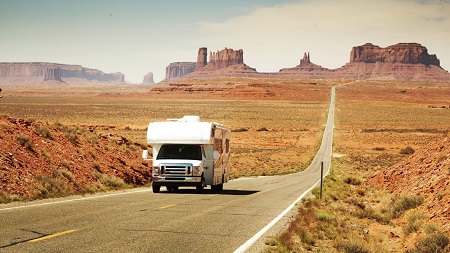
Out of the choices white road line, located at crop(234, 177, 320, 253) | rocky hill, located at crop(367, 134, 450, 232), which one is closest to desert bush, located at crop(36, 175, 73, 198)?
white road line, located at crop(234, 177, 320, 253)

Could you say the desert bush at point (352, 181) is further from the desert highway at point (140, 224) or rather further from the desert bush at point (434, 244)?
the desert bush at point (434, 244)

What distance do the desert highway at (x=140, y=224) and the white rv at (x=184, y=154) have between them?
1797mm

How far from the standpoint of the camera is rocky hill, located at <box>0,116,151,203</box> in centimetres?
1894

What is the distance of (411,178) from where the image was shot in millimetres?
22031

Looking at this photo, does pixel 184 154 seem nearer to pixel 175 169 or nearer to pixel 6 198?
pixel 175 169

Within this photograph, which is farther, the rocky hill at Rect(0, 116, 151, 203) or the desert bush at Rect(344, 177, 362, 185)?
the desert bush at Rect(344, 177, 362, 185)

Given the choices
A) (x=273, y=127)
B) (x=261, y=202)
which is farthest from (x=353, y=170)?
(x=273, y=127)

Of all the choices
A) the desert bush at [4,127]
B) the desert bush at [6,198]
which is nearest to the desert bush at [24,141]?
the desert bush at [4,127]

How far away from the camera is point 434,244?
1080 cm

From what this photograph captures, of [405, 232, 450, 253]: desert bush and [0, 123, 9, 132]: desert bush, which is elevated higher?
[0, 123, 9, 132]: desert bush

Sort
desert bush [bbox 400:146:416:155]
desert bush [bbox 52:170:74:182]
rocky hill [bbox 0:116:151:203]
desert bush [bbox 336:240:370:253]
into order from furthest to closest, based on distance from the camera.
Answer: desert bush [bbox 400:146:416:155] < desert bush [bbox 52:170:74:182] < rocky hill [bbox 0:116:151:203] < desert bush [bbox 336:240:370:253]

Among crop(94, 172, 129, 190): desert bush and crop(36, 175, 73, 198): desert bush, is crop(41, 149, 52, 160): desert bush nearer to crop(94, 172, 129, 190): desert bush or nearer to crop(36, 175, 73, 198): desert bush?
crop(36, 175, 73, 198): desert bush

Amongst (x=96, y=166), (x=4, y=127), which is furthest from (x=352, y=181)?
(x=4, y=127)

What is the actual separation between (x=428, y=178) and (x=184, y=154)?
9.38 m
